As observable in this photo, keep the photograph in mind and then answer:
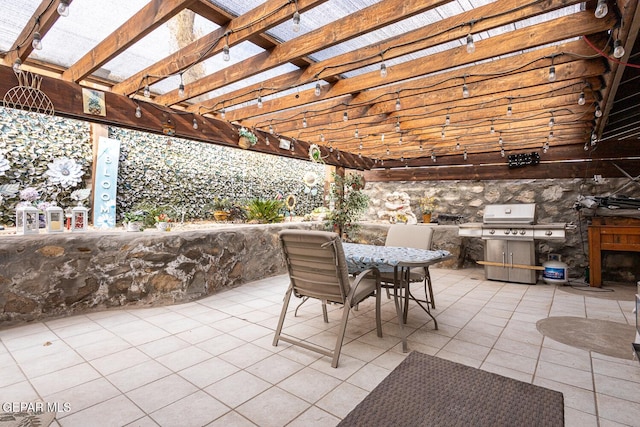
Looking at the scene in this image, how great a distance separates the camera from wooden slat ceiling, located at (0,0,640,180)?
197 centimetres

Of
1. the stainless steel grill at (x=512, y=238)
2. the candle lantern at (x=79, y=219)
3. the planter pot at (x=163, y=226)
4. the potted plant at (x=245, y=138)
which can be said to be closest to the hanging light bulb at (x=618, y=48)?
the stainless steel grill at (x=512, y=238)

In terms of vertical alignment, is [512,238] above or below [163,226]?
below

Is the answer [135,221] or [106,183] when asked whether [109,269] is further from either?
[106,183]

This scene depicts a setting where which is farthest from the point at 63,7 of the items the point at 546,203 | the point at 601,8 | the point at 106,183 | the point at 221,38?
the point at 546,203

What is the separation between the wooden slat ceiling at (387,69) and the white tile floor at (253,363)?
2.14 metres

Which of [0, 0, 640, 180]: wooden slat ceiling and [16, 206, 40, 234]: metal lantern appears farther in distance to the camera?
[16, 206, 40, 234]: metal lantern

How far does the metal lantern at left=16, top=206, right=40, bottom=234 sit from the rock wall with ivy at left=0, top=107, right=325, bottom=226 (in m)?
0.14

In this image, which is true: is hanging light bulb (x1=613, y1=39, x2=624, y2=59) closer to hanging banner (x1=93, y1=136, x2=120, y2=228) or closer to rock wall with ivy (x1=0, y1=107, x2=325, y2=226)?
rock wall with ivy (x1=0, y1=107, x2=325, y2=226)

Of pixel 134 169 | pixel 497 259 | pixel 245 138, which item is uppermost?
pixel 245 138

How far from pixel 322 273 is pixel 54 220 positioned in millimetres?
2823

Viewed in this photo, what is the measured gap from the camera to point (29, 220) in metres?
2.96

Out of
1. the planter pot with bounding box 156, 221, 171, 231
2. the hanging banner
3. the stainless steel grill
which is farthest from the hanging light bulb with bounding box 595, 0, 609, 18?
the hanging banner

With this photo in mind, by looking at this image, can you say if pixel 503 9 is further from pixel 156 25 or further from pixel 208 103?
pixel 208 103

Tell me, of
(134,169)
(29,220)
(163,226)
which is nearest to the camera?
(29,220)
